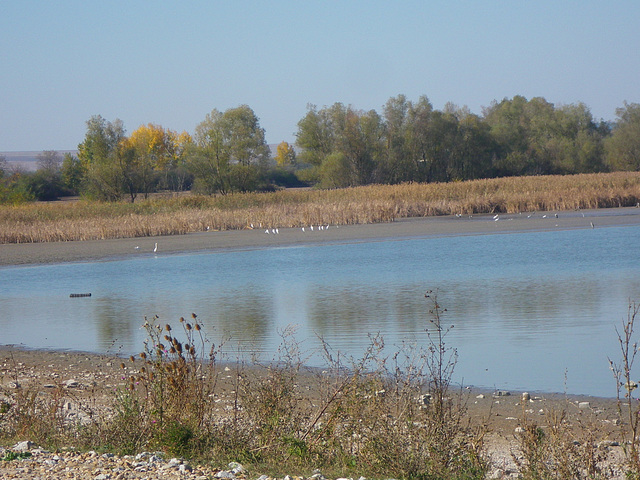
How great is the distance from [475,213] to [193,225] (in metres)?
15.9

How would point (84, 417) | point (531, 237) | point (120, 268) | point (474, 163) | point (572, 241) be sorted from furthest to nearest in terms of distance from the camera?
point (474, 163) < point (531, 237) < point (572, 241) < point (120, 268) < point (84, 417)

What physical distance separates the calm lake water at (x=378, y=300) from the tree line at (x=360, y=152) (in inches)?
1521

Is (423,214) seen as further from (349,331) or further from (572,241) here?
(349,331)

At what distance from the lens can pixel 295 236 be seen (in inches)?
1347

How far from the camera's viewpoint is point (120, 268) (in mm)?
26016

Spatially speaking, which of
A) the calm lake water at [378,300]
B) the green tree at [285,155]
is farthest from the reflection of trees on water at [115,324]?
the green tree at [285,155]

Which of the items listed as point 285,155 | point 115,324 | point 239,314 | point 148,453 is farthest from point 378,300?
point 285,155

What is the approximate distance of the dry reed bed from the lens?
37.4 metres

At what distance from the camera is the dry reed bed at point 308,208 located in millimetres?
37375

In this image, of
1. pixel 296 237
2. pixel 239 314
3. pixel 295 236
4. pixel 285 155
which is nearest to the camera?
pixel 239 314

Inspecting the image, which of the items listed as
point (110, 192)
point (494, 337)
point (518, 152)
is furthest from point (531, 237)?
point (518, 152)

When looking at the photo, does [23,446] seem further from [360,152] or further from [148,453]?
[360,152]

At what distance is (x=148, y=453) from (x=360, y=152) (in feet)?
219

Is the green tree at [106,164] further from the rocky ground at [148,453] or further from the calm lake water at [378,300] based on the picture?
the rocky ground at [148,453]
